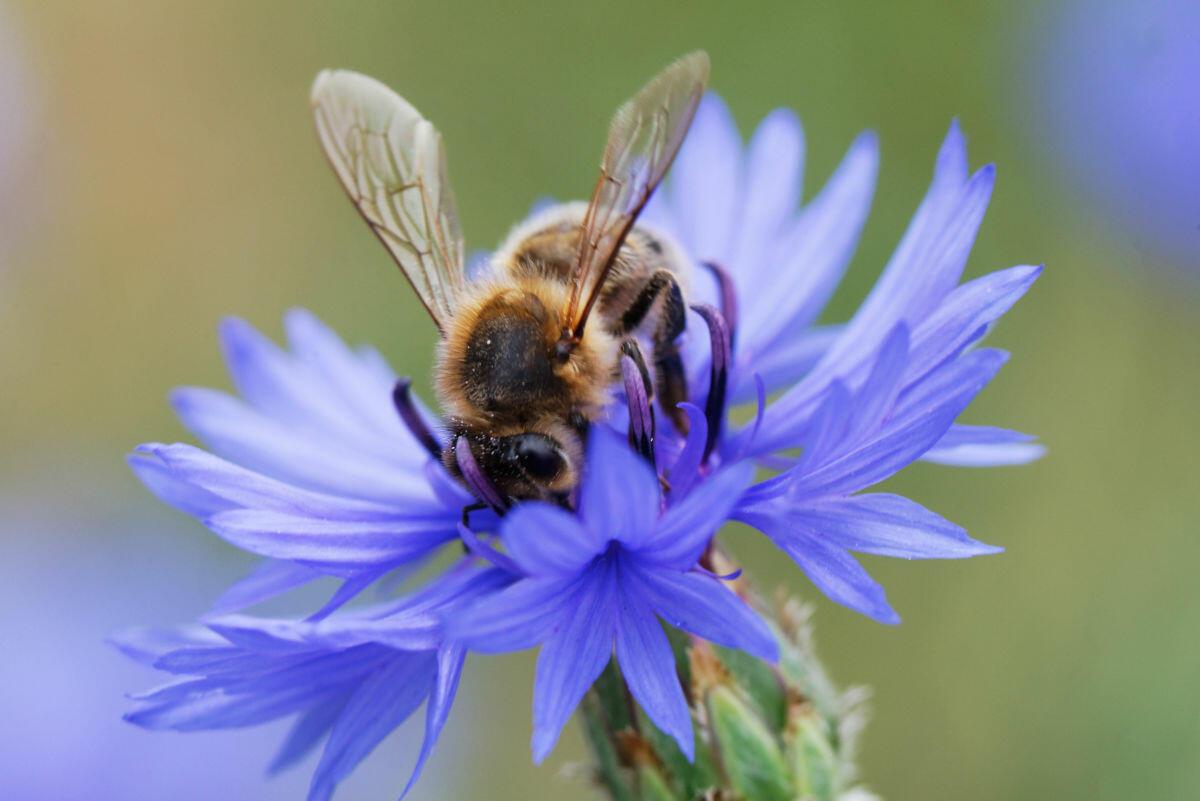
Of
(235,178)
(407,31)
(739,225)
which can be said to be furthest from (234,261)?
(739,225)

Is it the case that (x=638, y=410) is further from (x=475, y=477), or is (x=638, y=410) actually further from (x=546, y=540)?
(x=546, y=540)

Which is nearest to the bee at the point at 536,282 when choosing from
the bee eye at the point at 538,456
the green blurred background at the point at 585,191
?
the bee eye at the point at 538,456

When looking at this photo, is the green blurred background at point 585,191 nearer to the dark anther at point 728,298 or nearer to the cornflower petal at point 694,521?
the dark anther at point 728,298

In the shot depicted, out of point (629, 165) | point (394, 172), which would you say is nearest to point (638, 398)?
point (629, 165)

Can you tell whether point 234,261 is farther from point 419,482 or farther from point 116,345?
point 419,482

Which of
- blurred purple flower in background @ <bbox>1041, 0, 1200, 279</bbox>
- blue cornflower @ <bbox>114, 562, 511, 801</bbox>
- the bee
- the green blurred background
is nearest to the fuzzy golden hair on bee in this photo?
the bee

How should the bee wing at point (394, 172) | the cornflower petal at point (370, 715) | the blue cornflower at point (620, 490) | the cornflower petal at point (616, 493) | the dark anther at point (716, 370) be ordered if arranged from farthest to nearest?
the bee wing at point (394, 172) → the dark anther at point (716, 370) → the cornflower petal at point (370, 715) → the blue cornflower at point (620, 490) → the cornflower petal at point (616, 493)
